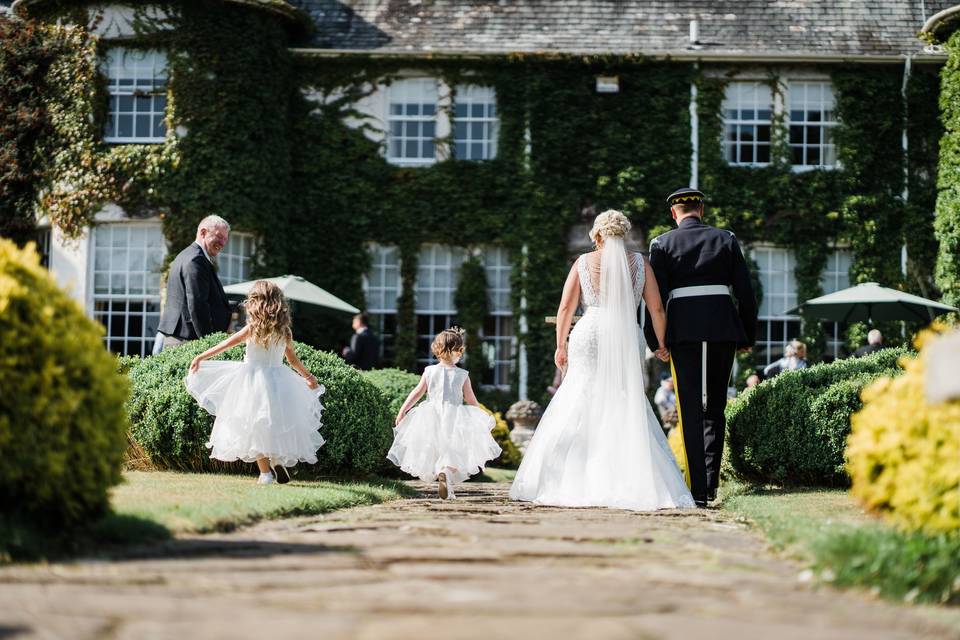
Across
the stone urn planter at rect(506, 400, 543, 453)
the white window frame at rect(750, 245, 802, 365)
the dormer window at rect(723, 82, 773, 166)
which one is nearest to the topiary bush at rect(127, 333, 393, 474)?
the stone urn planter at rect(506, 400, 543, 453)

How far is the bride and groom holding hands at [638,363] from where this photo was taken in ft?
28.3

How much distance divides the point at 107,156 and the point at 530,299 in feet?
22.9

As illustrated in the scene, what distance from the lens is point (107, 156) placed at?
719 inches

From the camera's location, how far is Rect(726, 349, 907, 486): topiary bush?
9.25m

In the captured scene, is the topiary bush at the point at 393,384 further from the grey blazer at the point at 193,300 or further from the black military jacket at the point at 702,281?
the black military jacket at the point at 702,281

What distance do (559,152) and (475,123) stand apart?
154 cm

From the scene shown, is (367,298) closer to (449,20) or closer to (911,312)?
(449,20)

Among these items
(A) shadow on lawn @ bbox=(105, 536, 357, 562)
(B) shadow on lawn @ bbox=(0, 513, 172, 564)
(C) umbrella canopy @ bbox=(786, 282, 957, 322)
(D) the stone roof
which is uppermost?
(D) the stone roof

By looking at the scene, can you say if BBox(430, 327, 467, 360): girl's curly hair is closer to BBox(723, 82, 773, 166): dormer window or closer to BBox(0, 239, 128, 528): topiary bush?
BBox(0, 239, 128, 528): topiary bush

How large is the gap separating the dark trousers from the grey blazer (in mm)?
4159

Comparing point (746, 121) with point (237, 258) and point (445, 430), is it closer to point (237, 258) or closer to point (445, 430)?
point (237, 258)

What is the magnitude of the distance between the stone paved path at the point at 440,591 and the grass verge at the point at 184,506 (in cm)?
25

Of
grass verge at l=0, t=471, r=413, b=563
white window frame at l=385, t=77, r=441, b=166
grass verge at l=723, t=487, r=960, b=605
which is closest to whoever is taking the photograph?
grass verge at l=723, t=487, r=960, b=605

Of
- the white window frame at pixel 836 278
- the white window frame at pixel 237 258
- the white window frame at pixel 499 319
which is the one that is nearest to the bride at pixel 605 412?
the white window frame at pixel 237 258
